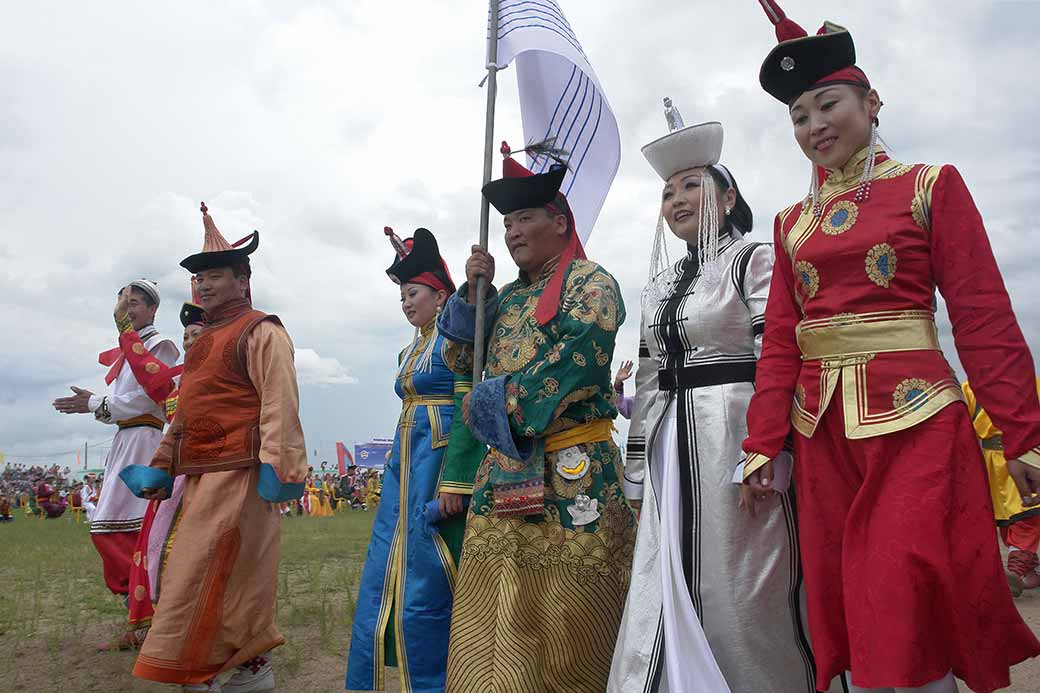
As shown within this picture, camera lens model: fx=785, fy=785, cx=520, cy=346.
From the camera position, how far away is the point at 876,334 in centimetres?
232

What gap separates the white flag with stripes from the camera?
12.7 feet

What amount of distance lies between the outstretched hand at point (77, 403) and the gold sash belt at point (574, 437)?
4168 mm

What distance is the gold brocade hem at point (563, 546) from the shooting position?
3.04m

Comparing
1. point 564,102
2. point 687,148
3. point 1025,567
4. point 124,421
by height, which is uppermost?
point 564,102

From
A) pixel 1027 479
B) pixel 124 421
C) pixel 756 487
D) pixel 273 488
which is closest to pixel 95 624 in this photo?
pixel 124 421

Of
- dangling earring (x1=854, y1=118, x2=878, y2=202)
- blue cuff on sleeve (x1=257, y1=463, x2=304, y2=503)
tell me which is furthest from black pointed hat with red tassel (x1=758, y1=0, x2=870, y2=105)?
blue cuff on sleeve (x1=257, y1=463, x2=304, y2=503)

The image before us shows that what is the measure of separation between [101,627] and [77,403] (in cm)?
172

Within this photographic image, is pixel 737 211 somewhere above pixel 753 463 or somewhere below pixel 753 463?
above

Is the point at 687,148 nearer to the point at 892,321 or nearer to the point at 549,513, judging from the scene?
the point at 892,321

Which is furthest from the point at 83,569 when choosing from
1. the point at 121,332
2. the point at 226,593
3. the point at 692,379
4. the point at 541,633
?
the point at 692,379

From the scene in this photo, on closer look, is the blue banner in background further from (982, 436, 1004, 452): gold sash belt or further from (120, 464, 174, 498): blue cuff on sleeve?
(120, 464, 174, 498): blue cuff on sleeve

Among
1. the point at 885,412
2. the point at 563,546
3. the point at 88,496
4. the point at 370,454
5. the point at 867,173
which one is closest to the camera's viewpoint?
the point at 885,412

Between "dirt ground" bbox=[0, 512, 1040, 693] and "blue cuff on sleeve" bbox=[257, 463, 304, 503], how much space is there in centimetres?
119

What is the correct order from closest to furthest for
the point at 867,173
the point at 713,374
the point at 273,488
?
1. the point at 867,173
2. the point at 713,374
3. the point at 273,488
